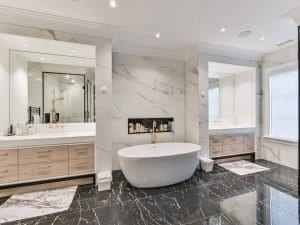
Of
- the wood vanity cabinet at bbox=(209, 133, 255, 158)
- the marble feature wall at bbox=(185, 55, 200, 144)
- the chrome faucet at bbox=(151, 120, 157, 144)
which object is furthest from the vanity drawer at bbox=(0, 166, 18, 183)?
the wood vanity cabinet at bbox=(209, 133, 255, 158)

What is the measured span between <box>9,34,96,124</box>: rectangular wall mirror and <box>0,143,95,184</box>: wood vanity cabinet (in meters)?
0.81

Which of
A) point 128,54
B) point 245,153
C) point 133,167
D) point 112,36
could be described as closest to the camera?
point 133,167

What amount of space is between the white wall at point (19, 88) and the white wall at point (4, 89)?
7 centimetres

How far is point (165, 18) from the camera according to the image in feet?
9.34

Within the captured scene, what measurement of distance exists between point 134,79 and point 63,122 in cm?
183

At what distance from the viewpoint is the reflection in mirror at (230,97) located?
4965 millimetres

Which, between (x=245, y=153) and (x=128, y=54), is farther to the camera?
(x=245, y=153)

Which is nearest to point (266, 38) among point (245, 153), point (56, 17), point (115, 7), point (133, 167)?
point (245, 153)

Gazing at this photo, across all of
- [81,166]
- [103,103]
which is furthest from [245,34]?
[81,166]

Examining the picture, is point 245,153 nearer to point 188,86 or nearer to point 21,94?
point 188,86

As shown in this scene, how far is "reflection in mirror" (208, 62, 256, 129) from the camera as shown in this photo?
4965 millimetres

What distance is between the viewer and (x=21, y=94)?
335 cm

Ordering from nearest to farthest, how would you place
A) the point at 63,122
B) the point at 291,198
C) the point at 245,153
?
the point at 291,198
the point at 63,122
the point at 245,153

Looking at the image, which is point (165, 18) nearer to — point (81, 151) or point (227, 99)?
point (81, 151)
